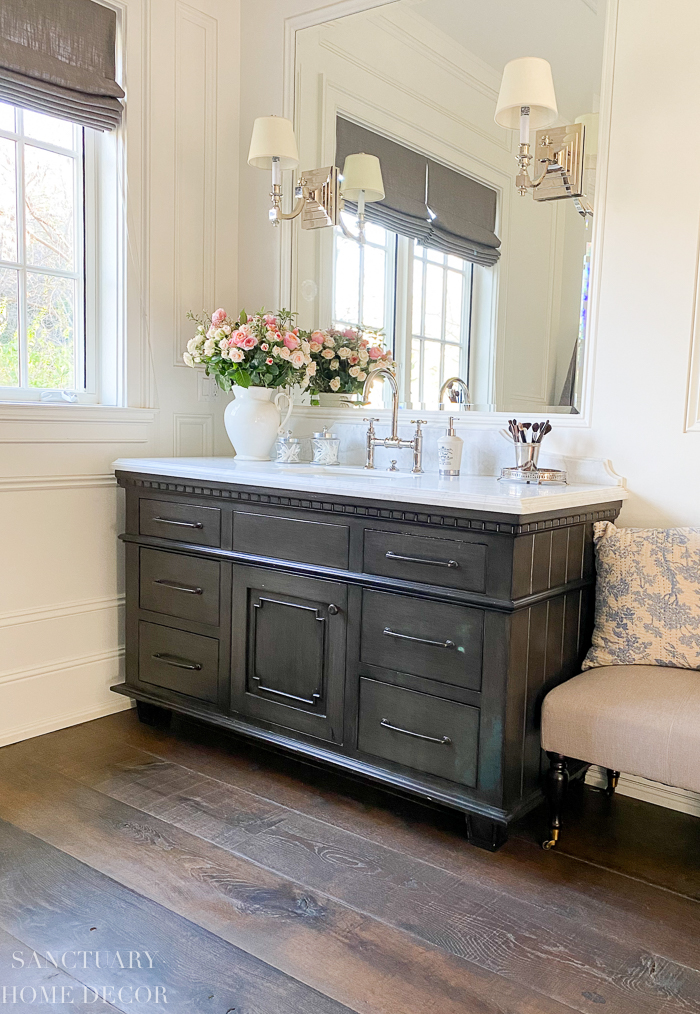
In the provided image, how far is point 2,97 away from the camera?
8.46 ft

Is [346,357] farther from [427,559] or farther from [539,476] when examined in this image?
[427,559]

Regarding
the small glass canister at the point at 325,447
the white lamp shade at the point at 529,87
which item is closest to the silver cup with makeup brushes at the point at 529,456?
the small glass canister at the point at 325,447

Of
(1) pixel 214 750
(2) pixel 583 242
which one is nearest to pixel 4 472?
(1) pixel 214 750

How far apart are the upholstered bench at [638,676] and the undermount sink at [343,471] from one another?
24.4 inches

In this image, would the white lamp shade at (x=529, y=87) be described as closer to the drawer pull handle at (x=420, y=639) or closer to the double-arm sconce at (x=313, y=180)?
the double-arm sconce at (x=313, y=180)

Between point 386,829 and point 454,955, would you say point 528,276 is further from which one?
point 454,955

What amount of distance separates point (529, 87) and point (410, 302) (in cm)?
76

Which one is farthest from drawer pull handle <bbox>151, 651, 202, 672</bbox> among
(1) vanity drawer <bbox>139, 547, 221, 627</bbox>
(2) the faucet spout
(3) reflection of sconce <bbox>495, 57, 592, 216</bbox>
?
(3) reflection of sconce <bbox>495, 57, 592, 216</bbox>

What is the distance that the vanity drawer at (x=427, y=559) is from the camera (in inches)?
78.7

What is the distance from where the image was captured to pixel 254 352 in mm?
2725

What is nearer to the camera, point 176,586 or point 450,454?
point 450,454

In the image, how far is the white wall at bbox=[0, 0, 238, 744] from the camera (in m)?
2.72

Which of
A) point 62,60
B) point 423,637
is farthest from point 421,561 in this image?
point 62,60

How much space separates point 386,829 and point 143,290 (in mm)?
2012
